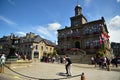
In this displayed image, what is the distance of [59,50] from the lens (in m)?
38.2

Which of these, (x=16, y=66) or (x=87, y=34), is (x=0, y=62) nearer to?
(x=16, y=66)

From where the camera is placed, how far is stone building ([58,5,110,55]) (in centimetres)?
3084

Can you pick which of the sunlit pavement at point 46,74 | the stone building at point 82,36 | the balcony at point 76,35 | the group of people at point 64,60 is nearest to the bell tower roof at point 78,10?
the stone building at point 82,36

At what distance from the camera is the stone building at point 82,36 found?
1214 inches

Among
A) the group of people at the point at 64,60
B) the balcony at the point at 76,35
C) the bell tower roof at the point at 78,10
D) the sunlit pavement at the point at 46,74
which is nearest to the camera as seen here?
the sunlit pavement at the point at 46,74

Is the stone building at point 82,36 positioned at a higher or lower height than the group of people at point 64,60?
higher

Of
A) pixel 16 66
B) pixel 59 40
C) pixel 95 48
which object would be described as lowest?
pixel 16 66

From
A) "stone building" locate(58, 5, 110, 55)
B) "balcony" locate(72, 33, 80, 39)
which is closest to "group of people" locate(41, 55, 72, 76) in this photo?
"stone building" locate(58, 5, 110, 55)

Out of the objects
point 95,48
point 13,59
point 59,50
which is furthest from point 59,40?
point 13,59

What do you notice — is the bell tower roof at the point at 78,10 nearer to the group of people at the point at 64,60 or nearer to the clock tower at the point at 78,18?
the clock tower at the point at 78,18

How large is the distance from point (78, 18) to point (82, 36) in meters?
6.86

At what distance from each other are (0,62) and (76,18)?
30.4 metres

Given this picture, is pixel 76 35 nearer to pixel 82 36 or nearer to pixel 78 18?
pixel 82 36

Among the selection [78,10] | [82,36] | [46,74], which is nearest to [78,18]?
[78,10]
